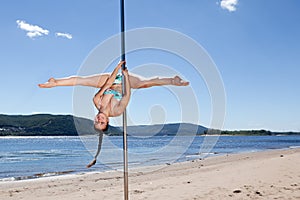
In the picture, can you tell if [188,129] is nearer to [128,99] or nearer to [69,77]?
[128,99]

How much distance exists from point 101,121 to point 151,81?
485mm

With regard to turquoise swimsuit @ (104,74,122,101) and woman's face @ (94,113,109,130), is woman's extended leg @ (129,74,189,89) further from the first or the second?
woman's face @ (94,113,109,130)

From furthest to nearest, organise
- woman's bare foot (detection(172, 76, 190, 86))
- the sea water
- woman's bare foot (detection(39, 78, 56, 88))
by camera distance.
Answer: the sea water
woman's bare foot (detection(39, 78, 56, 88))
woman's bare foot (detection(172, 76, 190, 86))

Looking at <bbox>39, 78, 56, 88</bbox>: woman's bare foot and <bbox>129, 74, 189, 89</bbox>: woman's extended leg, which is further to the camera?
<bbox>39, 78, 56, 88</bbox>: woman's bare foot

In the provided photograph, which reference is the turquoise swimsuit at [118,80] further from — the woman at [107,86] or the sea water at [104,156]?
the sea water at [104,156]

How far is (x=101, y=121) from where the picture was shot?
9.30 ft

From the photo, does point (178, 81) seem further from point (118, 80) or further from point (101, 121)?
point (101, 121)

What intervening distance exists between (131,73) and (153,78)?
0.78 ft

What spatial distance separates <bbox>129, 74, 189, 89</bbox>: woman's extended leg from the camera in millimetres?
2768

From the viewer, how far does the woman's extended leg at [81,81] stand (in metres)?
2.85

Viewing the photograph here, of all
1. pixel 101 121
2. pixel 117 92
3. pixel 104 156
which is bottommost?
pixel 104 156

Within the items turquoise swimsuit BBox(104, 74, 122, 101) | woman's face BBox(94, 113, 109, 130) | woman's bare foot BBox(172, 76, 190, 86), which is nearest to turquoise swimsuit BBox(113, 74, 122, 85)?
turquoise swimsuit BBox(104, 74, 122, 101)

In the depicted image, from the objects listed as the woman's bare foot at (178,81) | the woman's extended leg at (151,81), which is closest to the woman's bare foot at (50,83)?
the woman's extended leg at (151,81)

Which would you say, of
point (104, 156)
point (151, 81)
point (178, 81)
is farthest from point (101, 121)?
point (104, 156)
